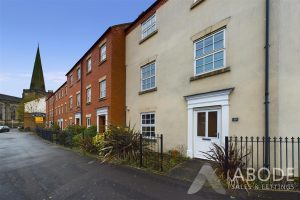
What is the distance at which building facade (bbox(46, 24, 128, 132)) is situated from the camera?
17.3 meters

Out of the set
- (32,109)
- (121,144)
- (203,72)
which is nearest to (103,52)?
(121,144)

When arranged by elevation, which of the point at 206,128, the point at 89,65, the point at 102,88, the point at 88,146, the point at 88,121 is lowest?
the point at 88,146

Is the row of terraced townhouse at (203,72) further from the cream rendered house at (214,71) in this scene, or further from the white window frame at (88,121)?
the white window frame at (88,121)

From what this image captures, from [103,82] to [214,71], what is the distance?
37.4ft

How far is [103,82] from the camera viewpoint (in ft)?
63.1

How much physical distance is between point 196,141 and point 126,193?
16.6ft

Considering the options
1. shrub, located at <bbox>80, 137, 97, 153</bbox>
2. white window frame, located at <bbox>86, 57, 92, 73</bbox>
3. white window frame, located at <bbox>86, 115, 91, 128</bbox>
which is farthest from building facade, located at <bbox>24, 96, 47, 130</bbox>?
shrub, located at <bbox>80, 137, 97, 153</bbox>

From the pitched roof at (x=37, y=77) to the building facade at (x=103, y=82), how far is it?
62.7 meters

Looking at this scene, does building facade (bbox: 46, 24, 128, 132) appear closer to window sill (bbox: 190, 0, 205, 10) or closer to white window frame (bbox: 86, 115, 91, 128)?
white window frame (bbox: 86, 115, 91, 128)

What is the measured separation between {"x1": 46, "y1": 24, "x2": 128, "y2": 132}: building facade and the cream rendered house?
2362 mm

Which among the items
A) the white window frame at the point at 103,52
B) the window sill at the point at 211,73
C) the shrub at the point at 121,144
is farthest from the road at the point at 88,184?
the white window frame at the point at 103,52

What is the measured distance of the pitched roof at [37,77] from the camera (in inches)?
3260

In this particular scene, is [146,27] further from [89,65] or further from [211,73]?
[89,65]

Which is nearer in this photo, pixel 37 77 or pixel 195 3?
pixel 195 3
